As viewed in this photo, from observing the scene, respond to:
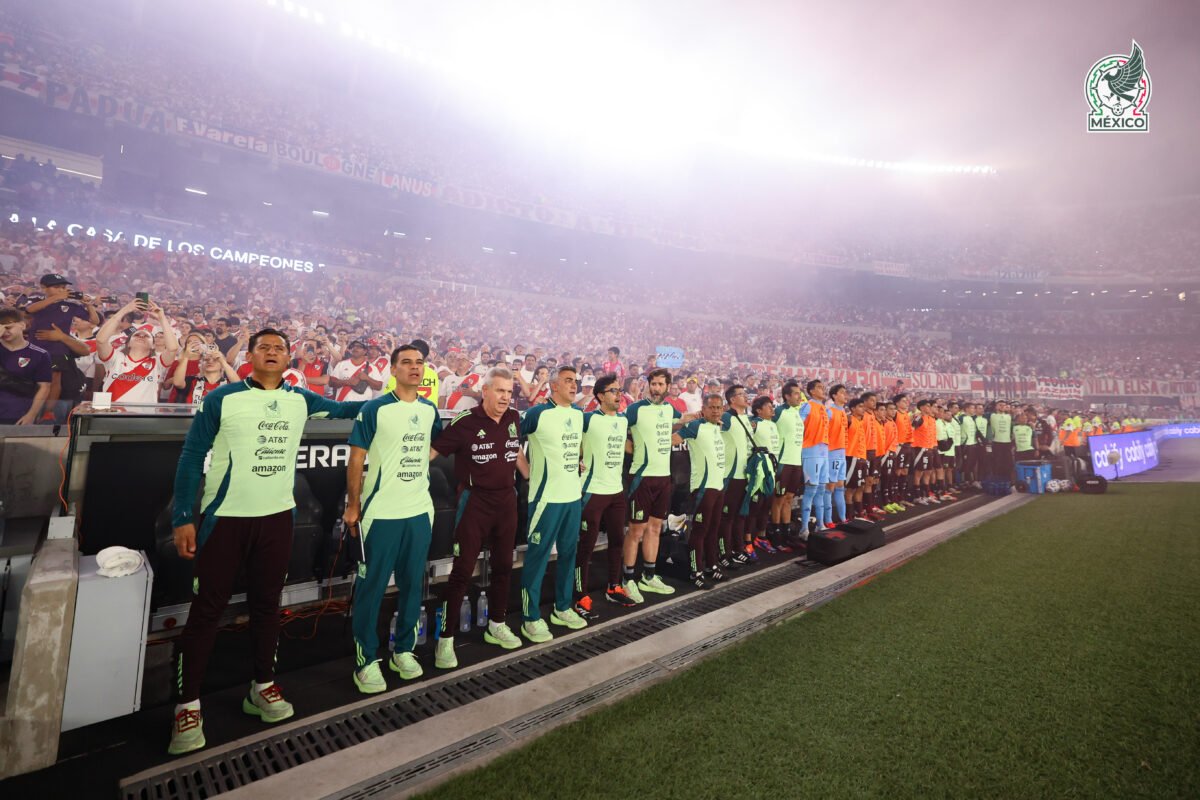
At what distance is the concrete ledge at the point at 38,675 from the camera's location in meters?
2.36

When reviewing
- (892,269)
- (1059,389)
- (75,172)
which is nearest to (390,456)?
(75,172)

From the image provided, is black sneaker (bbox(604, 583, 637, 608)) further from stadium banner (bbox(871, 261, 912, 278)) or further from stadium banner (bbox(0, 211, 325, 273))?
stadium banner (bbox(871, 261, 912, 278))

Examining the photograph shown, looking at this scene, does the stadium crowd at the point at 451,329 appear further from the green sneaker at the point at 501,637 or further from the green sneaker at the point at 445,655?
the green sneaker at the point at 445,655

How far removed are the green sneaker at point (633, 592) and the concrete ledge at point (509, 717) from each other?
602 mm

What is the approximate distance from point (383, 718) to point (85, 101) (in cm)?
2745

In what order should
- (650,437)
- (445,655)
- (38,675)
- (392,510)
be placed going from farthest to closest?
(650,437) → (445,655) → (392,510) → (38,675)

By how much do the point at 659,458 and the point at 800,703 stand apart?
2.50 meters

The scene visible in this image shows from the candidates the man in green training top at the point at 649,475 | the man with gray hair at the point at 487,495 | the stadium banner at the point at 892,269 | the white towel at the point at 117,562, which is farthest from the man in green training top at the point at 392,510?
the stadium banner at the point at 892,269

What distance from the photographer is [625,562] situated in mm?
5121

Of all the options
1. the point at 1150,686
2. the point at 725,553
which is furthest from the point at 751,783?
the point at 725,553

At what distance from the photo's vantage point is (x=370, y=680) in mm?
3232

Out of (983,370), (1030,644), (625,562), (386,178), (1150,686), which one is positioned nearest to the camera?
(1150,686)

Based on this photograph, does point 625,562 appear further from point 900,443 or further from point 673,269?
point 673,269

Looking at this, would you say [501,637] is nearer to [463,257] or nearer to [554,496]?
[554,496]
